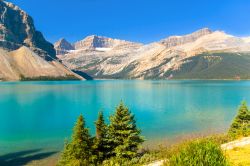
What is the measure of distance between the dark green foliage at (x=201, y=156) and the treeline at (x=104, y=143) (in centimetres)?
2068

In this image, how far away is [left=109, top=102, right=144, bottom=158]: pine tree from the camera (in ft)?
107

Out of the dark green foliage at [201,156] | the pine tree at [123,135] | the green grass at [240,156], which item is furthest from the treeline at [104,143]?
the dark green foliage at [201,156]

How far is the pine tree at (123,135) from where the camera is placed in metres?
32.5

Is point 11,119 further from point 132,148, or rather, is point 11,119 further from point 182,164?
point 182,164

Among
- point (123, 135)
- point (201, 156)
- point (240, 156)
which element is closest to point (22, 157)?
point (123, 135)

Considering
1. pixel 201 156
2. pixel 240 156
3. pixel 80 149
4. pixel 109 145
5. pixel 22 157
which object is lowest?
pixel 22 157

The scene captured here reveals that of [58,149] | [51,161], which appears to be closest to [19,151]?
[58,149]

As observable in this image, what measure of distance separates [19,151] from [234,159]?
39718mm

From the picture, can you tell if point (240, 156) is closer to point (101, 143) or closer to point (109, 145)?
point (109, 145)

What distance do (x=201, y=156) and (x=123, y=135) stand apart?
2322 cm

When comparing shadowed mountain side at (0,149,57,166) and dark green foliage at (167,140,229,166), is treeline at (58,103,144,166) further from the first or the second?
dark green foliage at (167,140,229,166)

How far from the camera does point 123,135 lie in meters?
33.7

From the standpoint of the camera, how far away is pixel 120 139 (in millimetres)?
33719

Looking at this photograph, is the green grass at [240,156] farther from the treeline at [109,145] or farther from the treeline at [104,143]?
the treeline at [104,143]
